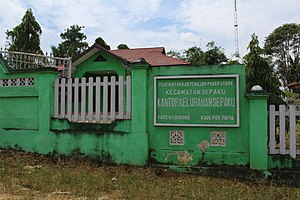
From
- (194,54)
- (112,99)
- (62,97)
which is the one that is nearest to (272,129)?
(112,99)

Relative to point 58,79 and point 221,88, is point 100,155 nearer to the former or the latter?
point 58,79

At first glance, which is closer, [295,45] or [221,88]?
[221,88]

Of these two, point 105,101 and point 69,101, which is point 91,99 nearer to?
Answer: point 105,101

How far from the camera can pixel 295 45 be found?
3981cm

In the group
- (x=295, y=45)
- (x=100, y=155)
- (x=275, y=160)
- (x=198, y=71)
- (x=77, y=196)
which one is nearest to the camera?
(x=77, y=196)

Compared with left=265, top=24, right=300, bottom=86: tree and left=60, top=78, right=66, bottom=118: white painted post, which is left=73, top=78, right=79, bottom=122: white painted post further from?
left=265, top=24, right=300, bottom=86: tree

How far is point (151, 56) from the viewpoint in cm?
1359

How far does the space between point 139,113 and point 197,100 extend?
44.7 inches

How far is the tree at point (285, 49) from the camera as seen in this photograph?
38.9 m

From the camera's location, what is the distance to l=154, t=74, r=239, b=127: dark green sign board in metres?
5.50

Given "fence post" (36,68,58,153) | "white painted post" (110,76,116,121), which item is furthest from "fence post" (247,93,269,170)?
"fence post" (36,68,58,153)

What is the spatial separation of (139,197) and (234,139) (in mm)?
2207

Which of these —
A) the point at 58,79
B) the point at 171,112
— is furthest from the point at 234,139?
the point at 58,79

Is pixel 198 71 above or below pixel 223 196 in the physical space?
above
